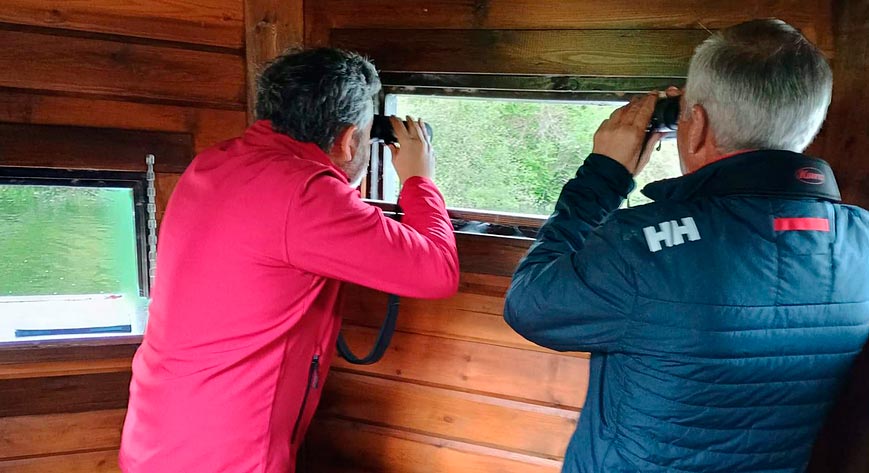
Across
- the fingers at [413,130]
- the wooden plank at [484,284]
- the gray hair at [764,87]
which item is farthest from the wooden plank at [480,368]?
the gray hair at [764,87]

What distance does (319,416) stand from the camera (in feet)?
5.41

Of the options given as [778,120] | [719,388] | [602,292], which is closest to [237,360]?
[602,292]

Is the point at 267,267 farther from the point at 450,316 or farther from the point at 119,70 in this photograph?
the point at 119,70

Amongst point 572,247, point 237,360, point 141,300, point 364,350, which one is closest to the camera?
point 572,247

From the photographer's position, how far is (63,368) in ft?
4.84

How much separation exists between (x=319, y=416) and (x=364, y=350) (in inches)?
9.6

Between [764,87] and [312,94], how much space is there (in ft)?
2.15

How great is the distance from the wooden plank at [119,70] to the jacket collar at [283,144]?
56cm

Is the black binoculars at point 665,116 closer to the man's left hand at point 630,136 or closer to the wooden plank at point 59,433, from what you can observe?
the man's left hand at point 630,136

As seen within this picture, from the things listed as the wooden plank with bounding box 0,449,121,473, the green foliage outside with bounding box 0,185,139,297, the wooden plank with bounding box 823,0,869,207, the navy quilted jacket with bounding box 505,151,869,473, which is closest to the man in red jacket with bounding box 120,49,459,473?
the navy quilted jacket with bounding box 505,151,869,473

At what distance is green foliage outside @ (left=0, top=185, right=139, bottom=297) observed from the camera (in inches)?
54.4

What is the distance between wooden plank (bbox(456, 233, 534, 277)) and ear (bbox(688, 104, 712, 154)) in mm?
A: 657

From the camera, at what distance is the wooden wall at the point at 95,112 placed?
132 cm

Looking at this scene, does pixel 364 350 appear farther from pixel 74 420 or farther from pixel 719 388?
pixel 719 388
